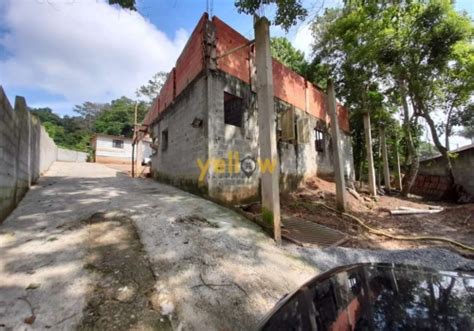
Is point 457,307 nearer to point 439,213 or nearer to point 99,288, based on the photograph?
point 99,288

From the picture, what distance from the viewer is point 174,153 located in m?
8.04

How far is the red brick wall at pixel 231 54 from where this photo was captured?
21.0 feet

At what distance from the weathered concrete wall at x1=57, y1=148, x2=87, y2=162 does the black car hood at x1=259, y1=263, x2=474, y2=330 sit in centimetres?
2474

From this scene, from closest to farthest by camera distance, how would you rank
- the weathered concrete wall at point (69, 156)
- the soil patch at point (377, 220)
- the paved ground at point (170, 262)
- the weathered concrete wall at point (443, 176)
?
1. the paved ground at point (170, 262)
2. the soil patch at point (377, 220)
3. the weathered concrete wall at point (443, 176)
4. the weathered concrete wall at point (69, 156)

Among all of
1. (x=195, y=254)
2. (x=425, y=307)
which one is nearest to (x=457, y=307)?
(x=425, y=307)

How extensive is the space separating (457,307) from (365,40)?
445 inches

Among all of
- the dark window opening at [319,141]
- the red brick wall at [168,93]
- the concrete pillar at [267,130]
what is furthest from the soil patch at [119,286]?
the dark window opening at [319,141]

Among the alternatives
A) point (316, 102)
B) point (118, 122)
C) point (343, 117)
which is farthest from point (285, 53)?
point (118, 122)

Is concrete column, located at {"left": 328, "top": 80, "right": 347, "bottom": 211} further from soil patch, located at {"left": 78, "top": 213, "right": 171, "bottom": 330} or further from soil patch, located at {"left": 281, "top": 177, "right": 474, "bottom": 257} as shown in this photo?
soil patch, located at {"left": 78, "top": 213, "right": 171, "bottom": 330}

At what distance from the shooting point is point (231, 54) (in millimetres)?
6652

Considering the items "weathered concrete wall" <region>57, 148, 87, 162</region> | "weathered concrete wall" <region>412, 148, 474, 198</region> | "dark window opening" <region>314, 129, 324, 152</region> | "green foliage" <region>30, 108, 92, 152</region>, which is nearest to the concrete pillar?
"dark window opening" <region>314, 129, 324, 152</region>

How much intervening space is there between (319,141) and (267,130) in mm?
7214

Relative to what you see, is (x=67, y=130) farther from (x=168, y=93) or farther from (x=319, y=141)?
(x=319, y=141)

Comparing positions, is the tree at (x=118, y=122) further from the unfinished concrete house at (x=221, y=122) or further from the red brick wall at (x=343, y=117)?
the unfinished concrete house at (x=221, y=122)
